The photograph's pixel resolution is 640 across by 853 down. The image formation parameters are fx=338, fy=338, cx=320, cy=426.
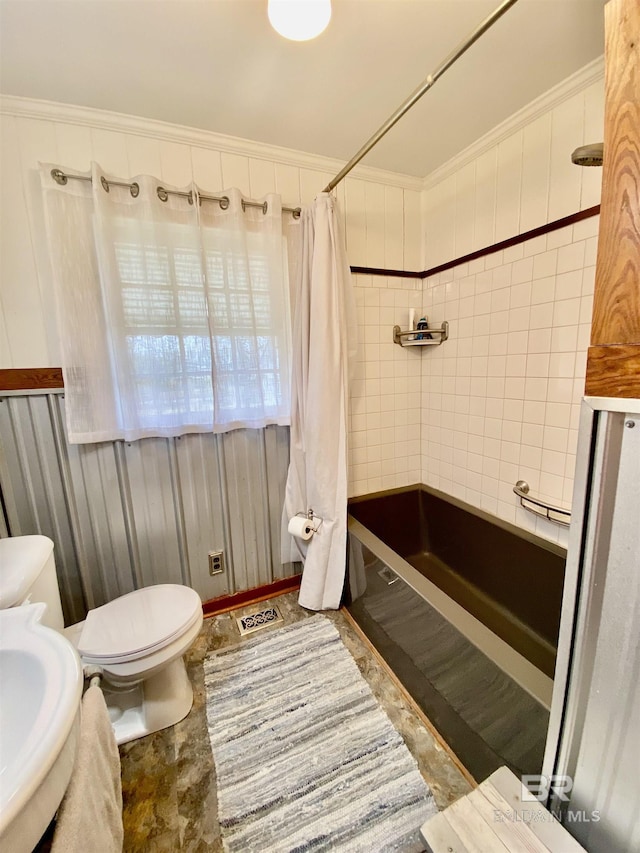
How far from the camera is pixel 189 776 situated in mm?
1170

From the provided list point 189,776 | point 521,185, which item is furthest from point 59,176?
point 189,776

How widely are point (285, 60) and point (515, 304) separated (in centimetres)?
137

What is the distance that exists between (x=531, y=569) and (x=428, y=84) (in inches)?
75.7

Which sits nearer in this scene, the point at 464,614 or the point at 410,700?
the point at 464,614

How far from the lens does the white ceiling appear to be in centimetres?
105

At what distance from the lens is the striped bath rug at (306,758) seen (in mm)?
1022

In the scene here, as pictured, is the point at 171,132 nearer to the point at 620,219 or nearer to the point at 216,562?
the point at 620,219

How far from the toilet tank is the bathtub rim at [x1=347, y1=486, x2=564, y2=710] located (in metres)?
1.25

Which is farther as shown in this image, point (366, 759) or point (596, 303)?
point (366, 759)

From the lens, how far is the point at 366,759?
1.19 metres

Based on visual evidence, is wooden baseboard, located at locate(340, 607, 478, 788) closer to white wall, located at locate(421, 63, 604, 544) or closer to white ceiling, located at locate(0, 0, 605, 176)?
white wall, located at locate(421, 63, 604, 544)

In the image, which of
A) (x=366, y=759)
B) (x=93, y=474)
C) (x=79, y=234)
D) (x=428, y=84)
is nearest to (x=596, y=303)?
(x=428, y=84)

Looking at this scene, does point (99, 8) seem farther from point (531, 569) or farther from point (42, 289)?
point (531, 569)

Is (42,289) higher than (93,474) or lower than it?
higher
